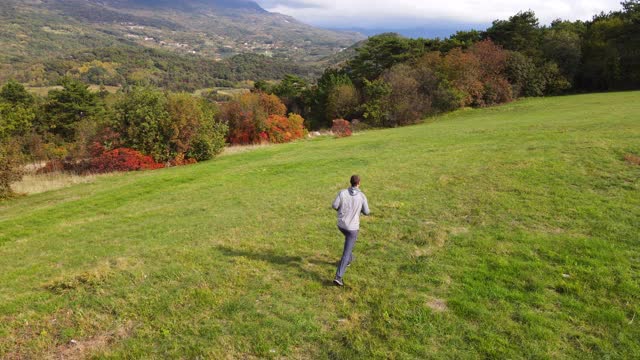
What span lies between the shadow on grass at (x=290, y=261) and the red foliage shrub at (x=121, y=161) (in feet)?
69.8

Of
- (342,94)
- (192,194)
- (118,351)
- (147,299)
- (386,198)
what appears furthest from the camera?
(342,94)

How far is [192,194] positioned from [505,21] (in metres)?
62.7

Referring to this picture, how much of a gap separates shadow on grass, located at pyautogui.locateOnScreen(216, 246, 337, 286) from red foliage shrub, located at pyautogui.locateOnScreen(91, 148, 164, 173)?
2128 cm

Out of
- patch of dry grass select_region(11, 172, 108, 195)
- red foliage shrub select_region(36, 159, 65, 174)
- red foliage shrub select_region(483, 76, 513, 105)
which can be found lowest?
red foliage shrub select_region(36, 159, 65, 174)

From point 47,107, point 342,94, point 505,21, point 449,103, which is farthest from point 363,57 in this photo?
point 47,107

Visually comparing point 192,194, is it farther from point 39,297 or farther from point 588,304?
point 588,304

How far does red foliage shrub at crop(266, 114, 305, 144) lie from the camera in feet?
157

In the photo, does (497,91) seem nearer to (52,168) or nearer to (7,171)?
(52,168)

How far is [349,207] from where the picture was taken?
8.05 m

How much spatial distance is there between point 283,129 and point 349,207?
42.2 metres

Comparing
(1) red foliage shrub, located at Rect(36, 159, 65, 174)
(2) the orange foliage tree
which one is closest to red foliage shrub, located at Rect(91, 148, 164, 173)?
(1) red foliage shrub, located at Rect(36, 159, 65, 174)

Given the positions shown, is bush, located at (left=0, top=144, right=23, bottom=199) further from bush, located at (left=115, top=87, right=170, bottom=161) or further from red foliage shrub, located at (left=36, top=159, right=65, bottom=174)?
red foliage shrub, located at (left=36, top=159, right=65, bottom=174)

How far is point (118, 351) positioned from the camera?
6352 mm

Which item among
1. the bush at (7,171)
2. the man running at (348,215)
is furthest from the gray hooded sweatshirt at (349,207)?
the bush at (7,171)
